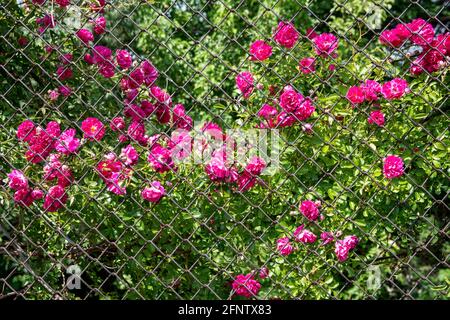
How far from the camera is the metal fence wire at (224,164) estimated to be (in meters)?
2.29

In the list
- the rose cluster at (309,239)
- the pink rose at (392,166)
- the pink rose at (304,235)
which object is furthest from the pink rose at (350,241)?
the pink rose at (392,166)

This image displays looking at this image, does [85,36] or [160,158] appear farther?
[85,36]

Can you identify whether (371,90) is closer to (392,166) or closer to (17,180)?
(392,166)

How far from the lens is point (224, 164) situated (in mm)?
2320

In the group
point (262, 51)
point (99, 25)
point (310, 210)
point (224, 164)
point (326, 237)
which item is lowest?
point (326, 237)

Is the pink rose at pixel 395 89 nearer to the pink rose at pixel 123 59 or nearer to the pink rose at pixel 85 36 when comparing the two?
the pink rose at pixel 123 59

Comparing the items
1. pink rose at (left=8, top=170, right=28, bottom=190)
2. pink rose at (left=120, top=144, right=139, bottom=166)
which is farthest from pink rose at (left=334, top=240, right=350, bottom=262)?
pink rose at (left=8, top=170, right=28, bottom=190)

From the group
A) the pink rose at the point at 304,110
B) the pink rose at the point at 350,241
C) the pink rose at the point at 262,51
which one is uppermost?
the pink rose at the point at 262,51

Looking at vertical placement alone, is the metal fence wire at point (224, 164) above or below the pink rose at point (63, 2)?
below

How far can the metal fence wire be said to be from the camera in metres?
2.29

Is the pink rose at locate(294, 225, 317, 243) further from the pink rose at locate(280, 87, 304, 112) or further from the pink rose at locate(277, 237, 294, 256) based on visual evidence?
the pink rose at locate(280, 87, 304, 112)

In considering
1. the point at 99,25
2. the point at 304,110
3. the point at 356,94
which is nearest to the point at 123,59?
the point at 99,25

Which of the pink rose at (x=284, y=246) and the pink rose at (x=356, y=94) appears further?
the pink rose at (x=284, y=246)
